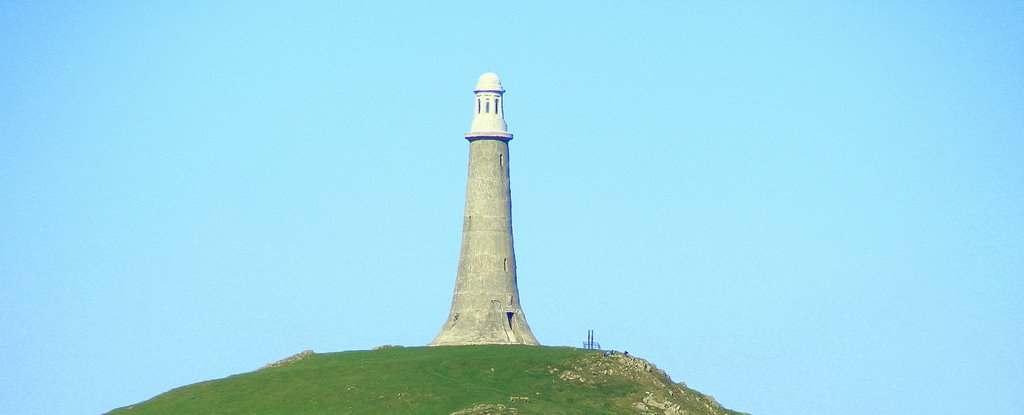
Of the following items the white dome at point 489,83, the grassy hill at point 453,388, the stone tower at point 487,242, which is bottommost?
the grassy hill at point 453,388

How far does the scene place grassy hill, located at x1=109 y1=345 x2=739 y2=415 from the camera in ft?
400

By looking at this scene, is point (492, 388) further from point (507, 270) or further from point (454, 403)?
point (507, 270)

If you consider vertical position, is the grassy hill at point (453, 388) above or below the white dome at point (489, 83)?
below

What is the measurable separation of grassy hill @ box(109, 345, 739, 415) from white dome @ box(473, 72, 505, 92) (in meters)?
22.6

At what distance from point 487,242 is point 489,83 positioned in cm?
1118

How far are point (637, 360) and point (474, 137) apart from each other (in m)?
25.6

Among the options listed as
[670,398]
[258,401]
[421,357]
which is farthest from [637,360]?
[258,401]

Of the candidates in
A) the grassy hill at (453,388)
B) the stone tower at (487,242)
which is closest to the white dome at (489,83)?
the stone tower at (487,242)

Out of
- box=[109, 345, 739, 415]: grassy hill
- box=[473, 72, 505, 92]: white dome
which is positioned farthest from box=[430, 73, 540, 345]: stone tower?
box=[109, 345, 739, 415]: grassy hill

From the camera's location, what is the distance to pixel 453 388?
124 metres

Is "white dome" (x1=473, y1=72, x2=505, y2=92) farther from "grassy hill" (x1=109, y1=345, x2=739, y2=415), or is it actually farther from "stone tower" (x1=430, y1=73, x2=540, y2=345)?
"grassy hill" (x1=109, y1=345, x2=739, y2=415)

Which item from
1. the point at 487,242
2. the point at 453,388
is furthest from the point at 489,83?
the point at 453,388

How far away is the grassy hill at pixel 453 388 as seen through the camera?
122 metres

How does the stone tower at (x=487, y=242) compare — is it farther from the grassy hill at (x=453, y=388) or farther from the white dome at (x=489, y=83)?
the grassy hill at (x=453, y=388)
